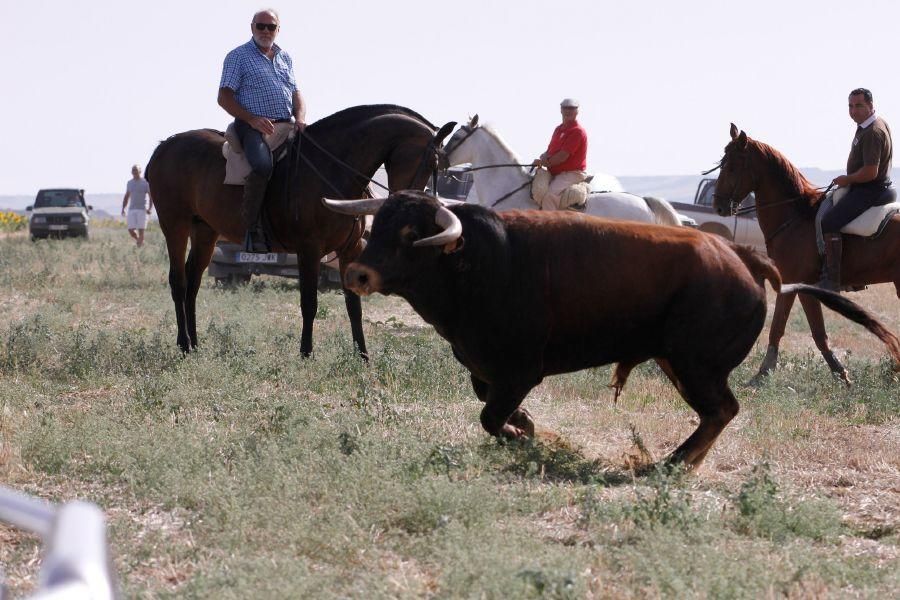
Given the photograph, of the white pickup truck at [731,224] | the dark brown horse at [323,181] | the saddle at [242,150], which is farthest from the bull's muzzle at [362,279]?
the white pickup truck at [731,224]

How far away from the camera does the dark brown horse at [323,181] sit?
10.5 m

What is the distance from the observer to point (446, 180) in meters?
18.4

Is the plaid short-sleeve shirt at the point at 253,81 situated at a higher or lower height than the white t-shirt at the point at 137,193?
higher

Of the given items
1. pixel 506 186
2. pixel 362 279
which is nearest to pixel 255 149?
pixel 506 186

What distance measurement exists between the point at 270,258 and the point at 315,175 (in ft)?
23.6

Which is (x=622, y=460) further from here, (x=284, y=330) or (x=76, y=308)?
(x=76, y=308)

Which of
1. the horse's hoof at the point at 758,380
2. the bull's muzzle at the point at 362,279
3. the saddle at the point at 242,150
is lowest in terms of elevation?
the horse's hoof at the point at 758,380

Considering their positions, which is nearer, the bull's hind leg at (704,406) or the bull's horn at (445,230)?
the bull's horn at (445,230)

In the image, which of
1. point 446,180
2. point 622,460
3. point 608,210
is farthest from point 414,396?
point 446,180

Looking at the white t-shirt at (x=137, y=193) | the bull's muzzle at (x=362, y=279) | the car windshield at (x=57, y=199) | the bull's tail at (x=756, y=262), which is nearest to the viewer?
the bull's muzzle at (x=362, y=279)

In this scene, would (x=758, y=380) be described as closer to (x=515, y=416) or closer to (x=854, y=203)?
(x=854, y=203)

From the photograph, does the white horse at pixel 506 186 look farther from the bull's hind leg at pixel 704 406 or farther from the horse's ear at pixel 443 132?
the bull's hind leg at pixel 704 406

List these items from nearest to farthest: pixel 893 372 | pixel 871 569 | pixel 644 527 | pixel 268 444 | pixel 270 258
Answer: pixel 871 569 < pixel 644 527 < pixel 268 444 < pixel 893 372 < pixel 270 258

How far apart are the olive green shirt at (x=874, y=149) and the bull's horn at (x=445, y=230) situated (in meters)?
5.87
